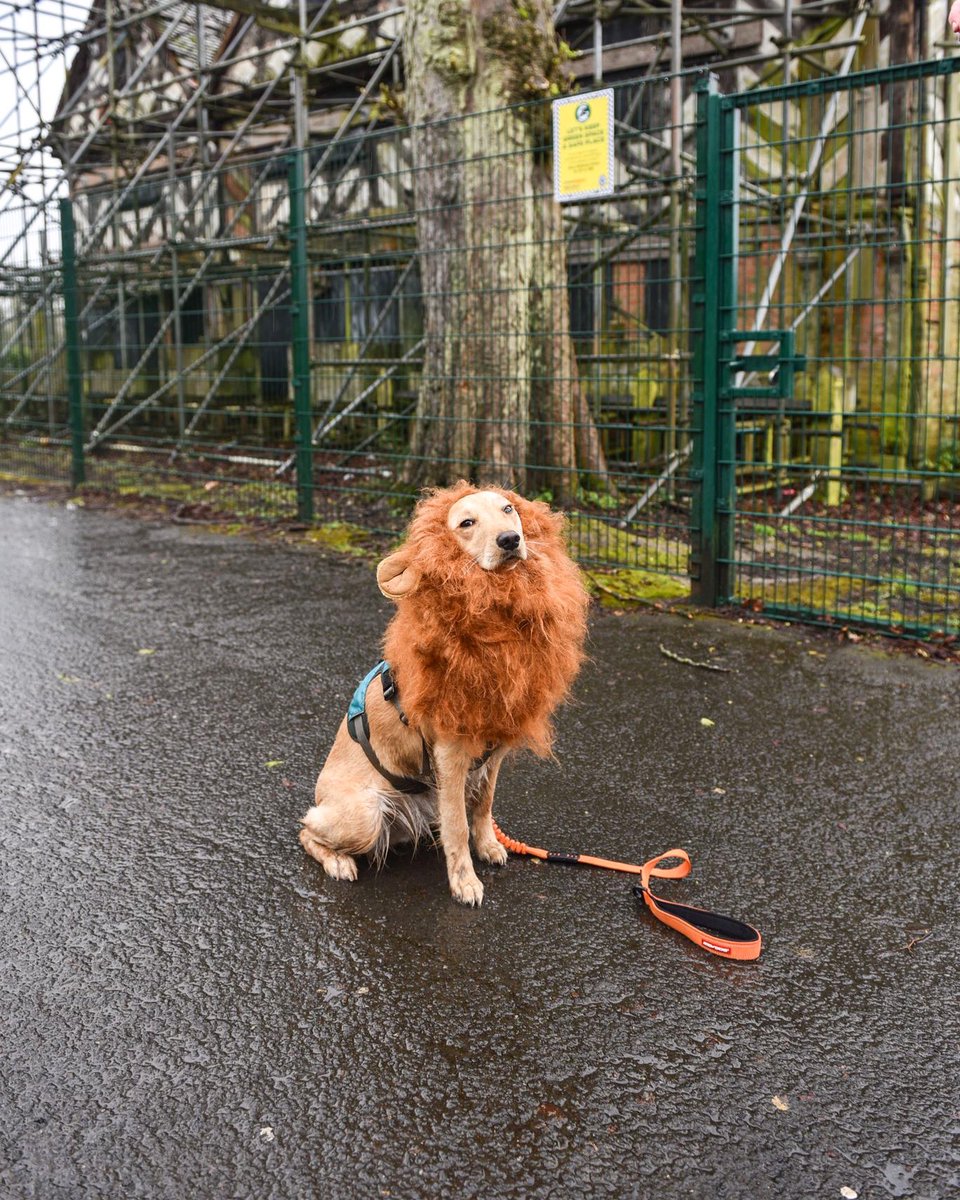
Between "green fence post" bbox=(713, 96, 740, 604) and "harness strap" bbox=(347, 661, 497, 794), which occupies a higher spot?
"green fence post" bbox=(713, 96, 740, 604)

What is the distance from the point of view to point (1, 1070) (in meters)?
2.25

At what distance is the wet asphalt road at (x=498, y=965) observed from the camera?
79.6 inches

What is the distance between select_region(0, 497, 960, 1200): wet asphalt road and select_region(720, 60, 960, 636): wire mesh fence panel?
1664mm

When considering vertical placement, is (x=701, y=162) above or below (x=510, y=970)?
above

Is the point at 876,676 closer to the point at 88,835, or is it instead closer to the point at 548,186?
the point at 88,835

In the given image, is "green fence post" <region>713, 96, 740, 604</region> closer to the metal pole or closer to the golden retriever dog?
the metal pole

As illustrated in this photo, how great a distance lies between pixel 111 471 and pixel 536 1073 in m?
11.0

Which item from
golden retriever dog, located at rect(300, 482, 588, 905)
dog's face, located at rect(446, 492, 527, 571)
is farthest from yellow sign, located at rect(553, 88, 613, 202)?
dog's face, located at rect(446, 492, 527, 571)

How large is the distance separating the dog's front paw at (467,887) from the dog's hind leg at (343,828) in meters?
0.25

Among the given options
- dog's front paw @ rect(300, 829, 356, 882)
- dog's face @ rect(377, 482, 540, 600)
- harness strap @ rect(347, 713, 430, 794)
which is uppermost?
dog's face @ rect(377, 482, 540, 600)

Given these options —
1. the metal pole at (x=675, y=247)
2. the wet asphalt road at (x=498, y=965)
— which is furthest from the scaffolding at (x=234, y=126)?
the wet asphalt road at (x=498, y=965)

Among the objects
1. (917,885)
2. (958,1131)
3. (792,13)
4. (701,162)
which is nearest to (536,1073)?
(958,1131)

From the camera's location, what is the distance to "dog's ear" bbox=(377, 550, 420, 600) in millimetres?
2750

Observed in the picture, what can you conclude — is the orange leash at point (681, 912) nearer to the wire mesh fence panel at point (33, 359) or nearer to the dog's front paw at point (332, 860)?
the dog's front paw at point (332, 860)
